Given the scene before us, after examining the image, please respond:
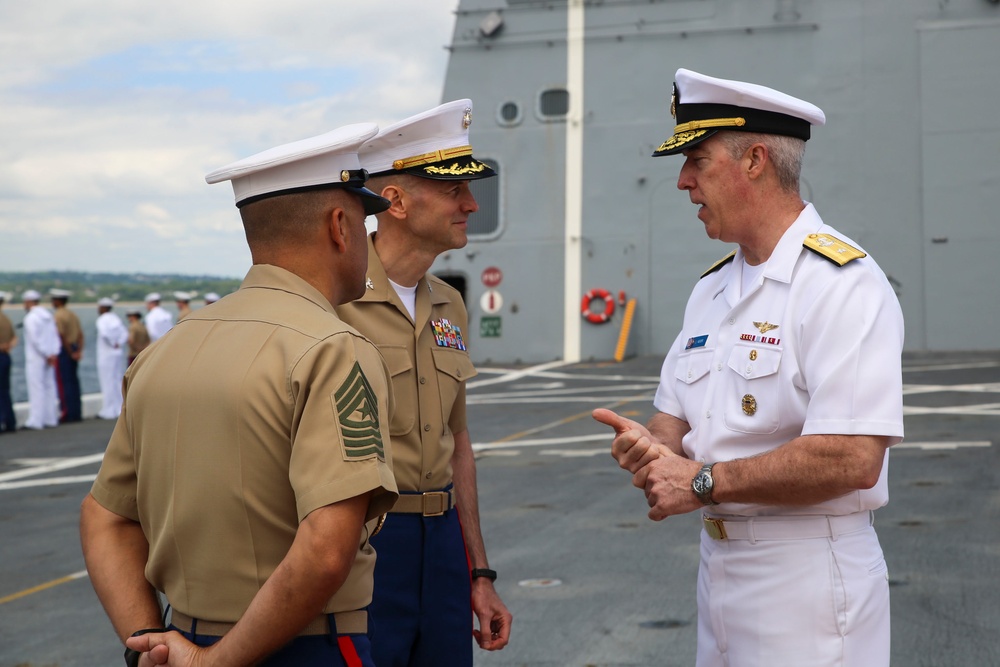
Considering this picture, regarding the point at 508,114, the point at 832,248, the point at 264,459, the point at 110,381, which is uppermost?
the point at 508,114

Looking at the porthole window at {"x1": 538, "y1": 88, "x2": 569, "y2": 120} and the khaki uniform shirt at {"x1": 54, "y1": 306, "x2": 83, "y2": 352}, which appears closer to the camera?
the khaki uniform shirt at {"x1": 54, "y1": 306, "x2": 83, "y2": 352}

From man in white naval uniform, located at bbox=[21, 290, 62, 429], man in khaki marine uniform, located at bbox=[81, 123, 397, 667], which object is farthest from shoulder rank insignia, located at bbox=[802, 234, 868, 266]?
man in white naval uniform, located at bbox=[21, 290, 62, 429]

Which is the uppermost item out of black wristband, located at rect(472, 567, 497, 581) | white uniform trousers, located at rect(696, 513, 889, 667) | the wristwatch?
the wristwatch

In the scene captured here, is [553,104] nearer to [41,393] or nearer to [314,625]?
A: [41,393]

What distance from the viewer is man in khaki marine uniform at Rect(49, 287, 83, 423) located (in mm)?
14211

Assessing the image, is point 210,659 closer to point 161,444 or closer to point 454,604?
point 161,444

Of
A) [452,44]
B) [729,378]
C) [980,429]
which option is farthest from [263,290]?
[452,44]

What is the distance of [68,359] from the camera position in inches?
567

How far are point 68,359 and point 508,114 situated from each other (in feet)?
29.0

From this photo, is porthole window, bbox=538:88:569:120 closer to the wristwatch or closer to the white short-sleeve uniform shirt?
the white short-sleeve uniform shirt

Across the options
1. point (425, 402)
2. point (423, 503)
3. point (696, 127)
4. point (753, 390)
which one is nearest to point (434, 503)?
point (423, 503)

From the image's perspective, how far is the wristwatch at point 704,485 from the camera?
2.05 meters

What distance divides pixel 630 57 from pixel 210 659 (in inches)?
706

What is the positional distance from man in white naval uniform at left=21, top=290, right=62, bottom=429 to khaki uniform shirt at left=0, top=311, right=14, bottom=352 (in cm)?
25
